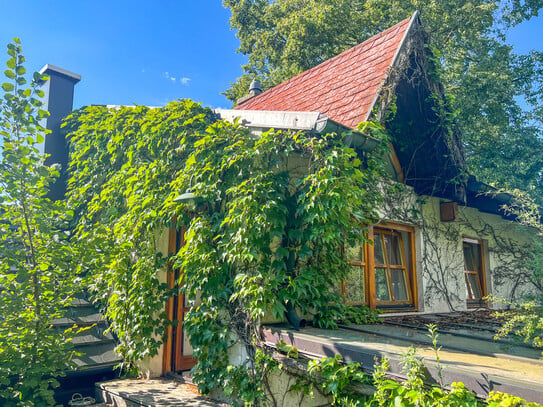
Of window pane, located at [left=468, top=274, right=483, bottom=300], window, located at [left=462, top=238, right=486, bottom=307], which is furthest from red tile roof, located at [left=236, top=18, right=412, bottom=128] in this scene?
window pane, located at [left=468, top=274, right=483, bottom=300]

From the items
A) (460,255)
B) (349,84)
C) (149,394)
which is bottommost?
(149,394)

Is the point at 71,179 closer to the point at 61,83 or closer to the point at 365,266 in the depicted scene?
the point at 61,83

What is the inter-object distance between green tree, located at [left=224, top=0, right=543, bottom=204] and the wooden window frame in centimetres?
564

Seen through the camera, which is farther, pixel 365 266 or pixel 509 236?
pixel 509 236

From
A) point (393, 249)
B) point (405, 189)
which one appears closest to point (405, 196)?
point (405, 189)

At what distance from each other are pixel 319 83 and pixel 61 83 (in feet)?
15.4

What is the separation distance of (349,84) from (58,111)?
521 cm

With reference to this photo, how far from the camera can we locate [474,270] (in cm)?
763

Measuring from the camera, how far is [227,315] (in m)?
4.06

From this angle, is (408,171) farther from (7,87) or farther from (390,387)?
(7,87)

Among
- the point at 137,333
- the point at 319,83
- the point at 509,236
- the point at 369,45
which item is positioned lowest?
the point at 137,333

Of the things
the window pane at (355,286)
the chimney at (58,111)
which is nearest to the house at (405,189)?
the window pane at (355,286)

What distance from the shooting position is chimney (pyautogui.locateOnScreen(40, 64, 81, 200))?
6.96 m

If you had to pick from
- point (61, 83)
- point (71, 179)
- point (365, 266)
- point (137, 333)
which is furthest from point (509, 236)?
point (61, 83)
